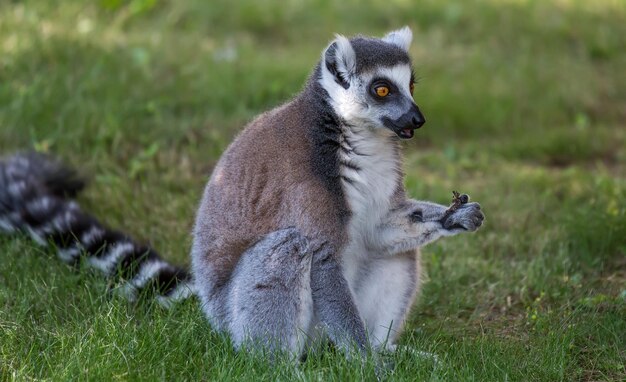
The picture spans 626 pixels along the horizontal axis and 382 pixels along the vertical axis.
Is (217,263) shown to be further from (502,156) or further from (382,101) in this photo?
(502,156)

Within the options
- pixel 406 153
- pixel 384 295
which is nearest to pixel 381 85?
pixel 384 295

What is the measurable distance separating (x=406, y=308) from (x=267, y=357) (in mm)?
803

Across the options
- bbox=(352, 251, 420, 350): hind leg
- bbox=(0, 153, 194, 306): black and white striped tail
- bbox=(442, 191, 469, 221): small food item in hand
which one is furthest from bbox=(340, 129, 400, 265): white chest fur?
bbox=(0, 153, 194, 306): black and white striped tail

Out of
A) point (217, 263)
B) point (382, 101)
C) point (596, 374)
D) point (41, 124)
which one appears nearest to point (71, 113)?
point (41, 124)

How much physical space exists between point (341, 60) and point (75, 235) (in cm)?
185

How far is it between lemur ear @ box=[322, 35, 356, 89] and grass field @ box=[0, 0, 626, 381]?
1.28 metres

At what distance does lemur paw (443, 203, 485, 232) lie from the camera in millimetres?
4316

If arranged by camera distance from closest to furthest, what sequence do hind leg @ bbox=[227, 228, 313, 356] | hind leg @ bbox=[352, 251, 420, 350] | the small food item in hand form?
hind leg @ bbox=[227, 228, 313, 356], the small food item in hand, hind leg @ bbox=[352, 251, 420, 350]

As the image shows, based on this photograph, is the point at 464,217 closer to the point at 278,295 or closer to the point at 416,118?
the point at 416,118

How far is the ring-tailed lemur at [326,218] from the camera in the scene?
4.17 metres

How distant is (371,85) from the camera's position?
169 inches

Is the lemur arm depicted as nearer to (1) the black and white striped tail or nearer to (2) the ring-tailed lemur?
(2) the ring-tailed lemur

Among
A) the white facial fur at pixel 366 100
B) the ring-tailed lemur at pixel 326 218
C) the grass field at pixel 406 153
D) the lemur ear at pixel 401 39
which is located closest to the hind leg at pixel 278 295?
the ring-tailed lemur at pixel 326 218

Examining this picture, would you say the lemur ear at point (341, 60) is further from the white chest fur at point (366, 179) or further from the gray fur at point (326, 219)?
the white chest fur at point (366, 179)
